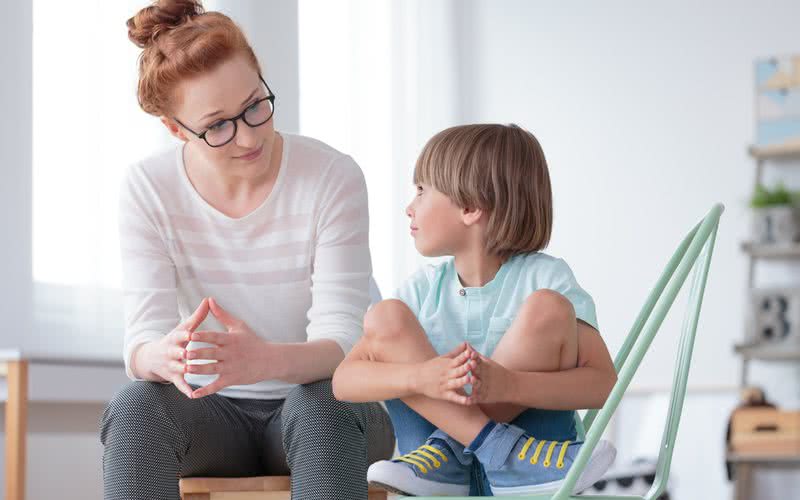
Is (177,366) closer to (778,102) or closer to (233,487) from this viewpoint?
(233,487)

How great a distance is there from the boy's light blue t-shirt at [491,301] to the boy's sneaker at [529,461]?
0.17 meters

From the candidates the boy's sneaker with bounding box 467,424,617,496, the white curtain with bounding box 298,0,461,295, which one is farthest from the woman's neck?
the white curtain with bounding box 298,0,461,295

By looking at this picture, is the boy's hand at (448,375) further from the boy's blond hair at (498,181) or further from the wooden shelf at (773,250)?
the wooden shelf at (773,250)

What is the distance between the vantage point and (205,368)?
1.28 meters

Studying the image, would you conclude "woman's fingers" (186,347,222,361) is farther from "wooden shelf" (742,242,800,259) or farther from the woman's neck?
"wooden shelf" (742,242,800,259)

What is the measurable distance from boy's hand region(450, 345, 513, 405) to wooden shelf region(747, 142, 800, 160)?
3185mm

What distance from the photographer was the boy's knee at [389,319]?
115cm

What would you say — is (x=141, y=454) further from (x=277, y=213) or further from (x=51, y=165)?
(x=51, y=165)

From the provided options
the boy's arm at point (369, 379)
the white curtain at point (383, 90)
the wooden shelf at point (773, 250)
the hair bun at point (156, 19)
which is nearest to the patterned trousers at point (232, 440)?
the boy's arm at point (369, 379)

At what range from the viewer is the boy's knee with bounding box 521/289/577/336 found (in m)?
1.11

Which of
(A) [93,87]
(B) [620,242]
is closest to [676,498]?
(B) [620,242]

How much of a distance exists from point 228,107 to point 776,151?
119 inches

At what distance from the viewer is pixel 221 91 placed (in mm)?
1420

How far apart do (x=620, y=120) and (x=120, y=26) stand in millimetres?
2433
